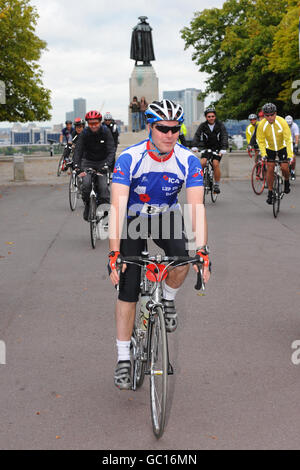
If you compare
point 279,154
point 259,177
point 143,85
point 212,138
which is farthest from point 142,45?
point 279,154

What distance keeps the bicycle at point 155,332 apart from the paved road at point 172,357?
206mm

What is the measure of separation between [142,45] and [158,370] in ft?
188

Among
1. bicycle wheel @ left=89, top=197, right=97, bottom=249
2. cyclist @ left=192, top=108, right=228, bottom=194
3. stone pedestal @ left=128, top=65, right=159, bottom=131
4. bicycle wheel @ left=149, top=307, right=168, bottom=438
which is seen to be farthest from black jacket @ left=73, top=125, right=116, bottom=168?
stone pedestal @ left=128, top=65, right=159, bottom=131

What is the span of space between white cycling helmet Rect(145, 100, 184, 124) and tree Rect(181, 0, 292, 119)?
4180cm

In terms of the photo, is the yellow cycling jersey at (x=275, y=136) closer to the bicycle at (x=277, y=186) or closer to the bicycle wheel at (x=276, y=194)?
the bicycle at (x=277, y=186)

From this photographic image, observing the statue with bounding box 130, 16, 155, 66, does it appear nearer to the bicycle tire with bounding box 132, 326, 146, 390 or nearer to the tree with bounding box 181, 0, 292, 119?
the tree with bounding box 181, 0, 292, 119

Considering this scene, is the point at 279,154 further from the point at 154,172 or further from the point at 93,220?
the point at 154,172

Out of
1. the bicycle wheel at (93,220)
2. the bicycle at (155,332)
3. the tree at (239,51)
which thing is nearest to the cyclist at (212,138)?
the bicycle wheel at (93,220)

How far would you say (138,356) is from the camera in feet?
14.4

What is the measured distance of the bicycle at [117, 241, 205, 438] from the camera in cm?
377

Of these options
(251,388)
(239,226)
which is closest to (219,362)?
(251,388)

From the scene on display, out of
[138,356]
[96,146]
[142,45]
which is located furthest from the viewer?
[142,45]

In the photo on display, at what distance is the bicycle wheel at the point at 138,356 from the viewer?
4363 millimetres

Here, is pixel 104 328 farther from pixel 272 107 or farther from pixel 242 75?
pixel 242 75
